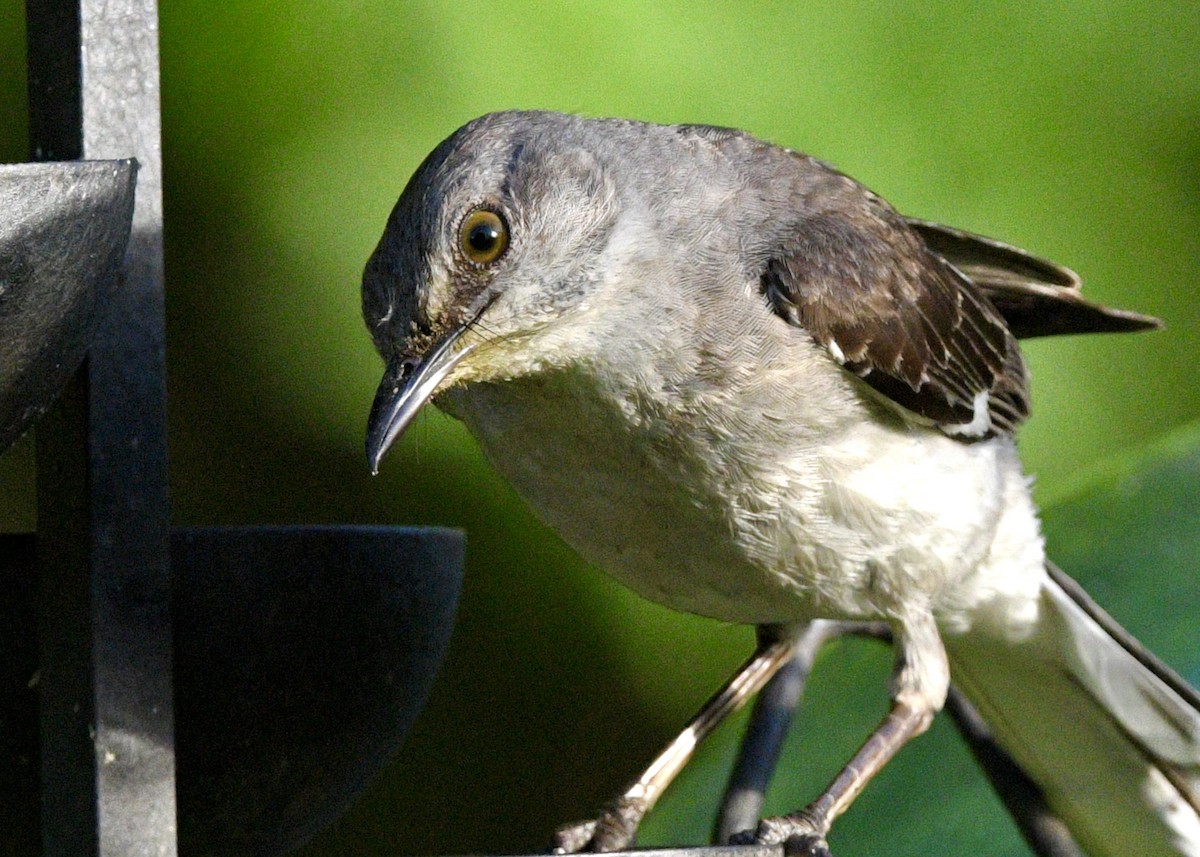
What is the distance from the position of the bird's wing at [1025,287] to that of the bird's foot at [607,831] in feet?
3.74

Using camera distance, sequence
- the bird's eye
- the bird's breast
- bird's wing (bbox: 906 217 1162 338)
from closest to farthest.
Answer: the bird's eye, the bird's breast, bird's wing (bbox: 906 217 1162 338)

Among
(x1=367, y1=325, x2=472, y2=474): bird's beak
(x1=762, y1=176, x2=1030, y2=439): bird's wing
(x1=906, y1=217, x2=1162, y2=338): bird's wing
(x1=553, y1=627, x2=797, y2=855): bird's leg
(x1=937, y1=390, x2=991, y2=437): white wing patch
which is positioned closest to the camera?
(x1=367, y1=325, x2=472, y2=474): bird's beak

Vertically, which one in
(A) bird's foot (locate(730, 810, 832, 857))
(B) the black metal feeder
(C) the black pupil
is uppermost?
(C) the black pupil

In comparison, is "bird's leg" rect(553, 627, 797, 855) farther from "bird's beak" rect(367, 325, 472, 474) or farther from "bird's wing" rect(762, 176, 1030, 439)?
"bird's beak" rect(367, 325, 472, 474)

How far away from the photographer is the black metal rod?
161 cm

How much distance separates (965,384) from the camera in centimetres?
262

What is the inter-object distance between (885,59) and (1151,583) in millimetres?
1423

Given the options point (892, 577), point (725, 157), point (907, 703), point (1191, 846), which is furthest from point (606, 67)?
point (1191, 846)

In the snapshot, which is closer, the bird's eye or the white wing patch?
the bird's eye

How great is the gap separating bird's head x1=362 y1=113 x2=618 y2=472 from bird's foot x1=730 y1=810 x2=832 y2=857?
2.36ft

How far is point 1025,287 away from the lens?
2.91 m

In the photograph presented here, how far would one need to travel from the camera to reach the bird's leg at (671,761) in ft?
7.82

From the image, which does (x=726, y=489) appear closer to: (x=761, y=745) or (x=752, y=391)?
(x=752, y=391)

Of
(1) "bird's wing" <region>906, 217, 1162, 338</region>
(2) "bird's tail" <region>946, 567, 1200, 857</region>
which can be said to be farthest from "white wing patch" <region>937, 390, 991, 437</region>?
(2) "bird's tail" <region>946, 567, 1200, 857</region>
